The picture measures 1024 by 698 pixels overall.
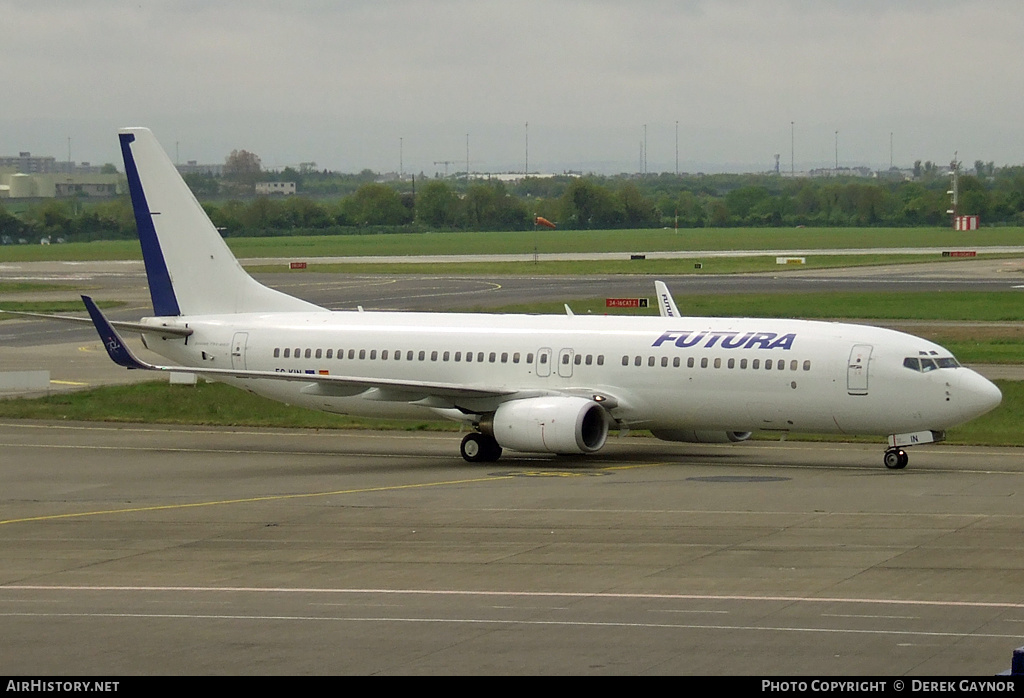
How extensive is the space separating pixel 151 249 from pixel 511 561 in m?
24.0

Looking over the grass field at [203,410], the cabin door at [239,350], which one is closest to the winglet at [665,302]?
the grass field at [203,410]

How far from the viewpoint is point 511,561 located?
29.1 metres

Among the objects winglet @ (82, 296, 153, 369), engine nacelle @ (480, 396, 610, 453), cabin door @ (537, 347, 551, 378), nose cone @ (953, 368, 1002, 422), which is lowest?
engine nacelle @ (480, 396, 610, 453)

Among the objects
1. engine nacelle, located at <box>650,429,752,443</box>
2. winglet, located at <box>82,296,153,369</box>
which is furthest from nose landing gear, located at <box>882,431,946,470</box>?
winglet, located at <box>82,296,153,369</box>

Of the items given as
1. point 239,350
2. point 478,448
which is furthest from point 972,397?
point 239,350

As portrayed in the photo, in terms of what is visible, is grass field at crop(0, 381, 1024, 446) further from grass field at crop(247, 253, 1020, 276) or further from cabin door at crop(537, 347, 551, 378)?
grass field at crop(247, 253, 1020, 276)

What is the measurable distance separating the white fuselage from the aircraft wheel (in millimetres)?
693

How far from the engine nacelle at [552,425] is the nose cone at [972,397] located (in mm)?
9026

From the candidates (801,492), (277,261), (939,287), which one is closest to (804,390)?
(801,492)

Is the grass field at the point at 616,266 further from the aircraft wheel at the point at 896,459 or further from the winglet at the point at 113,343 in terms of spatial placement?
the winglet at the point at 113,343

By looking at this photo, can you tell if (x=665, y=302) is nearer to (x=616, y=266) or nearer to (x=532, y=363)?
(x=532, y=363)

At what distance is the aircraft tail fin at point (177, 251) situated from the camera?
49.0m

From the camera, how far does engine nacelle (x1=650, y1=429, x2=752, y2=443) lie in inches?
1719

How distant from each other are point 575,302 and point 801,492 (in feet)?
187
